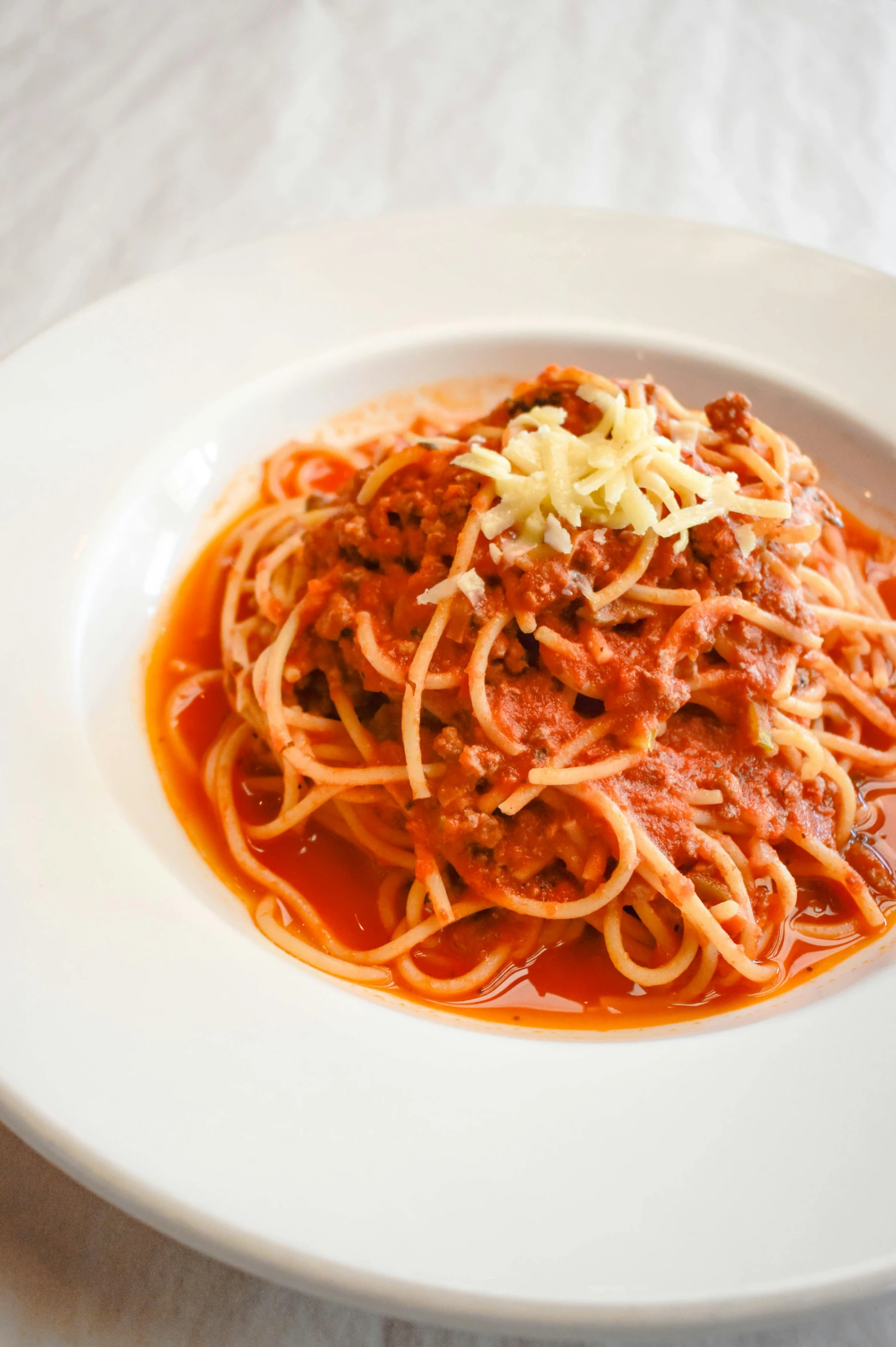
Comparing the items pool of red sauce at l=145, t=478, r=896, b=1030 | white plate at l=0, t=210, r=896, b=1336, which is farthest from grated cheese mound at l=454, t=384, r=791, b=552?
white plate at l=0, t=210, r=896, b=1336

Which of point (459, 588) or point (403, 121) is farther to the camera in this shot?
point (403, 121)

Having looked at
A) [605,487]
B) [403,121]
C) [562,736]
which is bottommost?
[562,736]

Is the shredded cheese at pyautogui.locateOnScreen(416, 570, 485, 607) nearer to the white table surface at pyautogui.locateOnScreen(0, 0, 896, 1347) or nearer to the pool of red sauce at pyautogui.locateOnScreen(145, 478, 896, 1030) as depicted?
the pool of red sauce at pyautogui.locateOnScreen(145, 478, 896, 1030)

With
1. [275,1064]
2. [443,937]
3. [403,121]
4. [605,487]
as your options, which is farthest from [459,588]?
[403,121]

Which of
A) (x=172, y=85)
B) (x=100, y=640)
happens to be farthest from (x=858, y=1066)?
(x=172, y=85)

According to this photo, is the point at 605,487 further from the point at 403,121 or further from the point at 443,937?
the point at 403,121

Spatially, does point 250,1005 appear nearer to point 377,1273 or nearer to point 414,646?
point 377,1273

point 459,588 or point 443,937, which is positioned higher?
point 459,588
